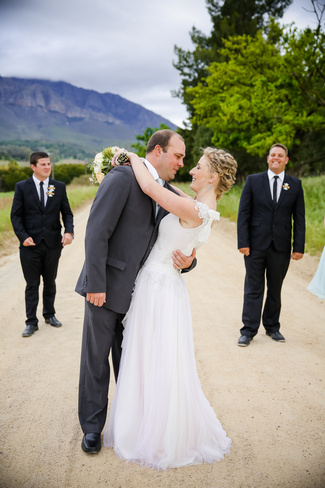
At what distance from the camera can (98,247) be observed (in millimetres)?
3023

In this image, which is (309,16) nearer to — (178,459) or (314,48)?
(314,48)

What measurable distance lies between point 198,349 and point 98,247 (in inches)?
114

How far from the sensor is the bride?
3.11m

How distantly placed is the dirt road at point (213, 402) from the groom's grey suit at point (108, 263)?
442mm

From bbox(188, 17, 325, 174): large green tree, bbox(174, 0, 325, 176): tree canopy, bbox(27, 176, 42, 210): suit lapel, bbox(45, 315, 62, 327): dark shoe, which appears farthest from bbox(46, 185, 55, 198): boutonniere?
bbox(188, 17, 325, 174): large green tree

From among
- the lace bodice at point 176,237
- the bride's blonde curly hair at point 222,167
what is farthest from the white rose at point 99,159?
the bride's blonde curly hair at point 222,167

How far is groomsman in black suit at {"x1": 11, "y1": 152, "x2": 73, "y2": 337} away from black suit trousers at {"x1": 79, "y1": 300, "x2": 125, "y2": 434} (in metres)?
2.71

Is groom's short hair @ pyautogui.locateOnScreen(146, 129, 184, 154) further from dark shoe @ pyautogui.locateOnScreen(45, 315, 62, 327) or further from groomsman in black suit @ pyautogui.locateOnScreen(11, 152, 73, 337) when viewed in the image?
dark shoe @ pyautogui.locateOnScreen(45, 315, 62, 327)

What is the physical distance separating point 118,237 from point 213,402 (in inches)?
79.9

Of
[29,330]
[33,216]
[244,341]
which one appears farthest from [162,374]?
[33,216]

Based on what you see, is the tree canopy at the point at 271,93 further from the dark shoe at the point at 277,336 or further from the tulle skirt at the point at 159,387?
the tulle skirt at the point at 159,387

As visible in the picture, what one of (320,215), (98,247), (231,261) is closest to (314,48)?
(320,215)

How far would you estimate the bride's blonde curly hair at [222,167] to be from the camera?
11.3 ft

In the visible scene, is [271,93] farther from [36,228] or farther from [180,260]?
[180,260]
